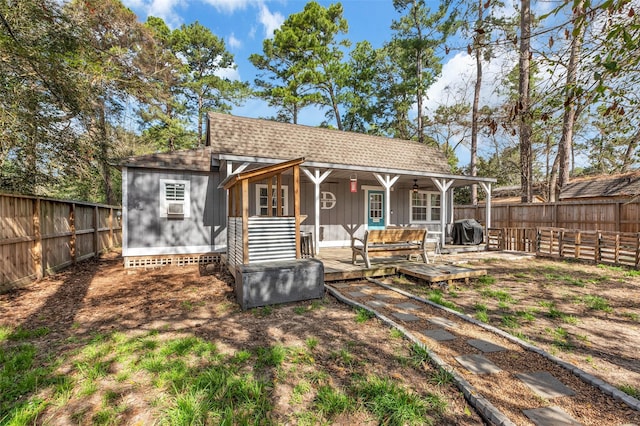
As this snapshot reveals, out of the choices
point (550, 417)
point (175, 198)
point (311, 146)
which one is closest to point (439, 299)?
point (550, 417)

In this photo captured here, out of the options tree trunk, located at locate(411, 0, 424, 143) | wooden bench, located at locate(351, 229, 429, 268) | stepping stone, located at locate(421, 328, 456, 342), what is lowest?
stepping stone, located at locate(421, 328, 456, 342)

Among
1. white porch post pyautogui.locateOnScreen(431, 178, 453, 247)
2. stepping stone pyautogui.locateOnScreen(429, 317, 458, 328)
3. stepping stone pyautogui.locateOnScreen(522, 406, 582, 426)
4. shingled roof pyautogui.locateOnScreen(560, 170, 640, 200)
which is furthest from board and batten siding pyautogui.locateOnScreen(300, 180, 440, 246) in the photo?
shingled roof pyautogui.locateOnScreen(560, 170, 640, 200)

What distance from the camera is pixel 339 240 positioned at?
10.7m

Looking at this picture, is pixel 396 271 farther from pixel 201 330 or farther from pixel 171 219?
pixel 171 219

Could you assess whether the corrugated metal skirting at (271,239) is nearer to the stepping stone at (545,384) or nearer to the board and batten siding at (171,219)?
the board and batten siding at (171,219)

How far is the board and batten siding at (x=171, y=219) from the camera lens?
7.68 m

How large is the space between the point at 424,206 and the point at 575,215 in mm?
6993

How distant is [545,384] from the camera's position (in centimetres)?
261

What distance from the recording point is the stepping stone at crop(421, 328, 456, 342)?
3545mm

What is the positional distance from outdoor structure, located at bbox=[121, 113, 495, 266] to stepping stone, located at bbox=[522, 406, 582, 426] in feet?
13.4

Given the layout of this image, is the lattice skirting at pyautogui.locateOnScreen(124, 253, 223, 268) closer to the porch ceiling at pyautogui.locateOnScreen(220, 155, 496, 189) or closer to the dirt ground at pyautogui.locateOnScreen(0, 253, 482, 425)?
the dirt ground at pyautogui.locateOnScreen(0, 253, 482, 425)

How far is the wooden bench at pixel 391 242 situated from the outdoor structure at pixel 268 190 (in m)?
1.51

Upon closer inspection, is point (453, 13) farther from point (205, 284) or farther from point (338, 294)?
point (205, 284)

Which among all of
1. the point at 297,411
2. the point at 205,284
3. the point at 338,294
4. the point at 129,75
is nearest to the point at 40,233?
the point at 205,284
